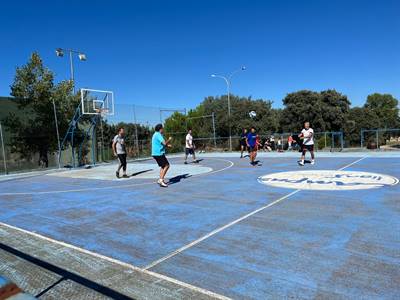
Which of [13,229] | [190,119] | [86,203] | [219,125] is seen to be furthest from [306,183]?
[219,125]

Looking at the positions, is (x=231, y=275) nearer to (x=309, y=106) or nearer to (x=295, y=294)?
(x=295, y=294)

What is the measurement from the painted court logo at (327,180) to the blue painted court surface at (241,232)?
1.28 ft

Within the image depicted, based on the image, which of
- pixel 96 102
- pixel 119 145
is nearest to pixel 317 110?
pixel 96 102

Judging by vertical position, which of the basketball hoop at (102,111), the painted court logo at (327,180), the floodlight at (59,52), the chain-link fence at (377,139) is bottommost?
the painted court logo at (327,180)

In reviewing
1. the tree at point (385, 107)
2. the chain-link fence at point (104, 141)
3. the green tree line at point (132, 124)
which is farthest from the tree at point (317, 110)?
the tree at point (385, 107)

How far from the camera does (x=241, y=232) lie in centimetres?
568

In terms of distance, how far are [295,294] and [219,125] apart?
44.2 m

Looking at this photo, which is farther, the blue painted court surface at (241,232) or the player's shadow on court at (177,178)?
the player's shadow on court at (177,178)

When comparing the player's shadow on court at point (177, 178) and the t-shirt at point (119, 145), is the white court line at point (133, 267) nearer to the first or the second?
the player's shadow on court at point (177, 178)

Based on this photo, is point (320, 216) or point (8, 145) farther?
point (8, 145)

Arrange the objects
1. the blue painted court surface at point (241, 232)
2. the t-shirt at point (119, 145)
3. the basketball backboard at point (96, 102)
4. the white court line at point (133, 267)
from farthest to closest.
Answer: the basketball backboard at point (96, 102)
the t-shirt at point (119, 145)
the blue painted court surface at point (241, 232)
the white court line at point (133, 267)

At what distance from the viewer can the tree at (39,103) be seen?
19797mm

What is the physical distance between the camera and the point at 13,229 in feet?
21.3

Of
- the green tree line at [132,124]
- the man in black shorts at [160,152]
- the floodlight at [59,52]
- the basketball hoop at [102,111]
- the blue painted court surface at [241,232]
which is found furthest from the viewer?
the floodlight at [59,52]
